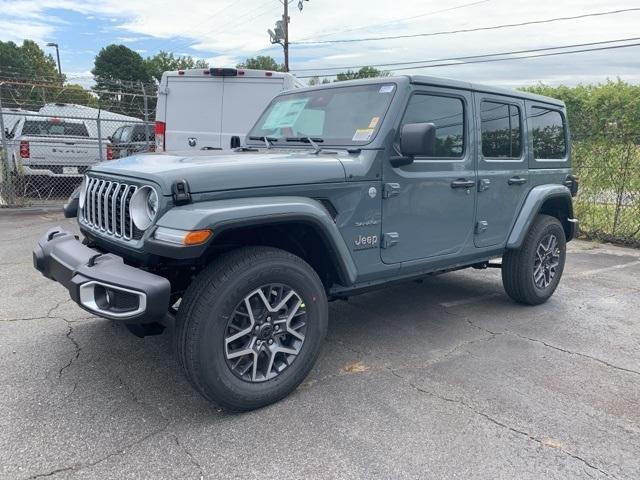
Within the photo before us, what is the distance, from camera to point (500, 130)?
4582 mm

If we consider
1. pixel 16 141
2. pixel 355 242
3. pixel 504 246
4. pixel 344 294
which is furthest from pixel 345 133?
pixel 16 141

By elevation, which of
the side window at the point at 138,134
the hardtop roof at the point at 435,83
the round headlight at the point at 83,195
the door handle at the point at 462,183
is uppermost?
the hardtop roof at the point at 435,83

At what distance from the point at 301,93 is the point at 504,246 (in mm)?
2211

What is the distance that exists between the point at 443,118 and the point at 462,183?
20.5 inches

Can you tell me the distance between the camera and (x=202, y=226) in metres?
2.63

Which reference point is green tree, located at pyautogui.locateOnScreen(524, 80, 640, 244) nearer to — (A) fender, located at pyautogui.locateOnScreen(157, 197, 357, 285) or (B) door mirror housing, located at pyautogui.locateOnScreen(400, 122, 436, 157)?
(B) door mirror housing, located at pyautogui.locateOnScreen(400, 122, 436, 157)

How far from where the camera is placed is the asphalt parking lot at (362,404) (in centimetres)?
258

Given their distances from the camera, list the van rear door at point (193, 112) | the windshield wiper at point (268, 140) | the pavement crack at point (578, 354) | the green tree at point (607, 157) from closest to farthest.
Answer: the pavement crack at point (578, 354) → the windshield wiper at point (268, 140) → the green tree at point (607, 157) → the van rear door at point (193, 112)

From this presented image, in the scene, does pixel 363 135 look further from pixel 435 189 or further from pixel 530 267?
pixel 530 267

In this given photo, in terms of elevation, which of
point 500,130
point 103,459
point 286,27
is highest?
point 286,27

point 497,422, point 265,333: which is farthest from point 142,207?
point 497,422

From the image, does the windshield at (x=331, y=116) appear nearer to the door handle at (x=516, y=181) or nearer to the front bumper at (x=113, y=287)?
→ the door handle at (x=516, y=181)

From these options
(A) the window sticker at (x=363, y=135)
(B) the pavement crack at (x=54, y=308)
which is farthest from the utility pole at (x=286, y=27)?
(A) the window sticker at (x=363, y=135)

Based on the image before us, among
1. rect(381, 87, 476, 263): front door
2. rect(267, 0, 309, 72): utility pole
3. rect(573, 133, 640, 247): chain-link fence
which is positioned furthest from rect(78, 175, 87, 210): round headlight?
rect(267, 0, 309, 72): utility pole
